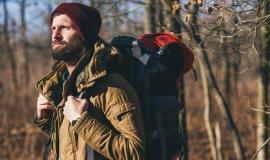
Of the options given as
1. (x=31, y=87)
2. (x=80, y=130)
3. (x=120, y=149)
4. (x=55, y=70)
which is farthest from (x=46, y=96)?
(x=31, y=87)

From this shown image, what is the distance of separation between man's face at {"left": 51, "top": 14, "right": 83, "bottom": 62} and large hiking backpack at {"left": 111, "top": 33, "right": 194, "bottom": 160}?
26 centimetres

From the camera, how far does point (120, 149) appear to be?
107 inches

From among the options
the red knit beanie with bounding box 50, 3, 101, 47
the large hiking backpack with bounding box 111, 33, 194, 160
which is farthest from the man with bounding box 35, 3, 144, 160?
the large hiking backpack with bounding box 111, 33, 194, 160

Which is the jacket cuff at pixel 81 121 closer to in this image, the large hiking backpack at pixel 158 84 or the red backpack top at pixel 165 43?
the large hiking backpack at pixel 158 84

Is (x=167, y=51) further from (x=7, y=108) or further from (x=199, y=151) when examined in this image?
(x=7, y=108)

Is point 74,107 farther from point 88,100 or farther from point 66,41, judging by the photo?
point 66,41

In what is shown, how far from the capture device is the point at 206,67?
4809 millimetres

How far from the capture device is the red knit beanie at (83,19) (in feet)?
9.61

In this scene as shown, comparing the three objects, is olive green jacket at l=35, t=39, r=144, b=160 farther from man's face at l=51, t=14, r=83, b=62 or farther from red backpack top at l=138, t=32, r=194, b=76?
red backpack top at l=138, t=32, r=194, b=76

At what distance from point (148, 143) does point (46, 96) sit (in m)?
0.69

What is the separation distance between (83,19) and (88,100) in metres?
0.47

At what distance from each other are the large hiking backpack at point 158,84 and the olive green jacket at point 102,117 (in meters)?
0.11

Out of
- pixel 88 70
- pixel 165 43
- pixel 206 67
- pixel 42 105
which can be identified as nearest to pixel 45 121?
pixel 42 105

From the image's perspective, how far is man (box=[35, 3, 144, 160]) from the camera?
2738mm
